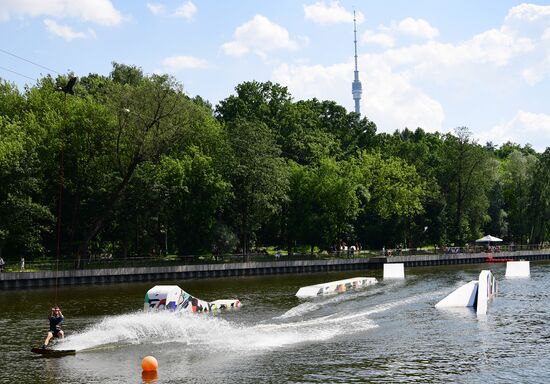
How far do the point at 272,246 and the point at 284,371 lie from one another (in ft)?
325

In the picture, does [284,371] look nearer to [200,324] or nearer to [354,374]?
[354,374]

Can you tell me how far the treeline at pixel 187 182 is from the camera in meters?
83.8

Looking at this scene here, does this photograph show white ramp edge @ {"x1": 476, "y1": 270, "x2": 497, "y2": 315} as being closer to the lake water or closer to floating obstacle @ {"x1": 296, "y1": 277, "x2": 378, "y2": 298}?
the lake water

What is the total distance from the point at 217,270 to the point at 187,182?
1220cm

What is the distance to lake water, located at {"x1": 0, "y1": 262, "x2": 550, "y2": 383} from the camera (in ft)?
103

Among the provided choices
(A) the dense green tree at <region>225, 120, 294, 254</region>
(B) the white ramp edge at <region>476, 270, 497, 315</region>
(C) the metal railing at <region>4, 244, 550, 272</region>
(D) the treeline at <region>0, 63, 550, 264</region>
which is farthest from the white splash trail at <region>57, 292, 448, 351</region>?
(A) the dense green tree at <region>225, 120, 294, 254</region>

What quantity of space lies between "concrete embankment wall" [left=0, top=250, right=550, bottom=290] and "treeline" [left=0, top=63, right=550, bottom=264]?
18.1 feet

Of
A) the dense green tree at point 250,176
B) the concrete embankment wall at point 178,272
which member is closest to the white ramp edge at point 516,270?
the concrete embankment wall at point 178,272

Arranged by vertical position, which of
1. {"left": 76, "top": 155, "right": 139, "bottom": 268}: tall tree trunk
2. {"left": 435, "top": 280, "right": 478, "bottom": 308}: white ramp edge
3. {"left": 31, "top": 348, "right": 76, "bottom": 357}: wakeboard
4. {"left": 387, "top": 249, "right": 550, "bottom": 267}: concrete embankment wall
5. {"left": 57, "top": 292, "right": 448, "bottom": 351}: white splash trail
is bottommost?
{"left": 31, "top": 348, "right": 76, "bottom": 357}: wakeboard

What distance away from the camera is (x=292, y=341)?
→ 128 ft

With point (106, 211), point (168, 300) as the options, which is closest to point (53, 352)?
point (168, 300)

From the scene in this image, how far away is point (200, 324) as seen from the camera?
43.6m

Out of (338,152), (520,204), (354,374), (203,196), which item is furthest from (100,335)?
(520,204)

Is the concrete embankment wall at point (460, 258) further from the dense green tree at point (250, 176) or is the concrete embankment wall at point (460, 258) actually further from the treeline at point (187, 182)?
the dense green tree at point (250, 176)
